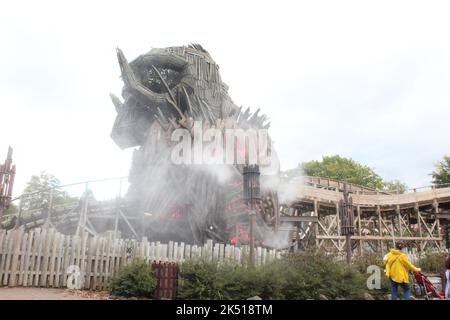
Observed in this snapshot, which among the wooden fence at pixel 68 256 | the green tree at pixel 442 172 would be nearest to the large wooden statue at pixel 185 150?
the wooden fence at pixel 68 256

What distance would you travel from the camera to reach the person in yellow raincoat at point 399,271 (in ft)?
26.7

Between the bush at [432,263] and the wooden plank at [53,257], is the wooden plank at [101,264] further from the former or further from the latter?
the bush at [432,263]

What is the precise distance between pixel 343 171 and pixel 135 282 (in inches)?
1962

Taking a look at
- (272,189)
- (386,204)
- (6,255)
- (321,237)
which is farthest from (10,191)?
(386,204)

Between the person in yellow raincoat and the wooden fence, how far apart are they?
11.2 feet

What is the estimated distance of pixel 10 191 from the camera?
969 cm

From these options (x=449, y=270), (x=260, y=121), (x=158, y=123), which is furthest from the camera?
(x=260, y=121)

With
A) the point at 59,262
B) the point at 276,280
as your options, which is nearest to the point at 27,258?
the point at 59,262

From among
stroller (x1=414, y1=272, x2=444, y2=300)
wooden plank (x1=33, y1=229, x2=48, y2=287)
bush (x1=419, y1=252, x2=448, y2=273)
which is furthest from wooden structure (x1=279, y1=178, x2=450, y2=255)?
wooden plank (x1=33, y1=229, x2=48, y2=287)

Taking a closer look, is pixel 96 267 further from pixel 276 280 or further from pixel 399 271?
pixel 399 271

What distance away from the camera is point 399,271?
8.16 m

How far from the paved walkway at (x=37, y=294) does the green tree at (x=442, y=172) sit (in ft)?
142
